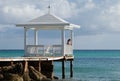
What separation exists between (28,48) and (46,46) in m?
1.64

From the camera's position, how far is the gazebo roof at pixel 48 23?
131 feet

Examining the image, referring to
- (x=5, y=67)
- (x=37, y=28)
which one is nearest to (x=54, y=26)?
(x=37, y=28)

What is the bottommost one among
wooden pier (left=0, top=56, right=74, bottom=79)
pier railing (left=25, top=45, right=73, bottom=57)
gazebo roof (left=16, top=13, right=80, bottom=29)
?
wooden pier (left=0, top=56, right=74, bottom=79)

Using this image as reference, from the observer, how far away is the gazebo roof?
3981 cm

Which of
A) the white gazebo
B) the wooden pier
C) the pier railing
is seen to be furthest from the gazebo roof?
the wooden pier

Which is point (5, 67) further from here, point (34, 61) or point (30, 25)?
point (30, 25)

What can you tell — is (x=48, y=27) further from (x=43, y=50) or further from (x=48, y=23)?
(x=43, y=50)

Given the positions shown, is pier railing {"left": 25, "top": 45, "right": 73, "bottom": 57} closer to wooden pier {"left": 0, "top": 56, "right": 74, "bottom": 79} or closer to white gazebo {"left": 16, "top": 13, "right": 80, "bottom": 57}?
white gazebo {"left": 16, "top": 13, "right": 80, "bottom": 57}

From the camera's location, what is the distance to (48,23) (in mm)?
39969

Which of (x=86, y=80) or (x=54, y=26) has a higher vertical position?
(x=54, y=26)

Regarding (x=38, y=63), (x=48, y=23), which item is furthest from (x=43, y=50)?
(x=38, y=63)

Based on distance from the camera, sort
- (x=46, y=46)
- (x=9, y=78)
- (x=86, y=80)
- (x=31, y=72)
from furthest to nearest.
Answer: (x=86, y=80) → (x=46, y=46) → (x=31, y=72) → (x=9, y=78)

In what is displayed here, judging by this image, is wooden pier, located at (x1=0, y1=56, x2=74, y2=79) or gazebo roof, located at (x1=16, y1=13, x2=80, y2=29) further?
gazebo roof, located at (x1=16, y1=13, x2=80, y2=29)

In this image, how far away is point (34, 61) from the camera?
36188mm
